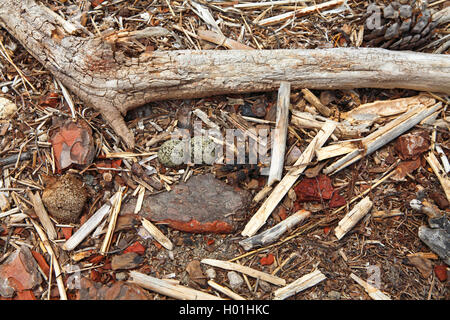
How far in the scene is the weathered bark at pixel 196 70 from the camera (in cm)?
253

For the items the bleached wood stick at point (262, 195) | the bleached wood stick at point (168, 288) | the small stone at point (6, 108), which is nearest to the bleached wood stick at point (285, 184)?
the bleached wood stick at point (262, 195)

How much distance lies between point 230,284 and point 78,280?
1.12 meters

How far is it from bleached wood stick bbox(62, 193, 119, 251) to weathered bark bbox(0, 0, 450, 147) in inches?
21.0

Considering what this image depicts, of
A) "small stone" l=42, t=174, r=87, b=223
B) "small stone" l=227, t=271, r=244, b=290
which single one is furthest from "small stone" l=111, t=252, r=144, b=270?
"small stone" l=227, t=271, r=244, b=290

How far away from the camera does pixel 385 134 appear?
101 inches

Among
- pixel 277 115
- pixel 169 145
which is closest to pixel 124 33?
pixel 169 145

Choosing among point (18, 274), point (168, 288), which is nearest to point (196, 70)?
point (168, 288)

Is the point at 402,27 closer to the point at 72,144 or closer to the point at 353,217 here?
the point at 353,217

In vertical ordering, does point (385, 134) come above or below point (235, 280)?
above

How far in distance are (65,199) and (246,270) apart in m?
1.46

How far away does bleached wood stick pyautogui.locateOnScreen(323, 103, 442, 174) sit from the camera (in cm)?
253

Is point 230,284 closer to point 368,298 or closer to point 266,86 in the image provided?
point 368,298

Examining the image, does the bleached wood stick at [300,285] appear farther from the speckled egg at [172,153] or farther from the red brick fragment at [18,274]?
the red brick fragment at [18,274]

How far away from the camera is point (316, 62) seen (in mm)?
2586
